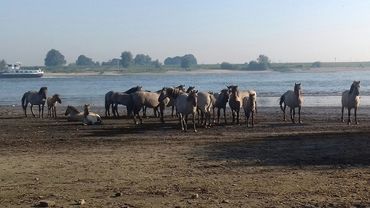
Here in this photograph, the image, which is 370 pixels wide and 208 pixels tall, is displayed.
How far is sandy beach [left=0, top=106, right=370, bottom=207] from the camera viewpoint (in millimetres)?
11031

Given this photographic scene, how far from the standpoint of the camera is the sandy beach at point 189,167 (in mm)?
11031

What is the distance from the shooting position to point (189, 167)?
1438cm

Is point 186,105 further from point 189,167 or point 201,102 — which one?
point 189,167

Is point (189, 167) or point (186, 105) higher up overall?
point (186, 105)

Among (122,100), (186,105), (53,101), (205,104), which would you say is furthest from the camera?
(53,101)

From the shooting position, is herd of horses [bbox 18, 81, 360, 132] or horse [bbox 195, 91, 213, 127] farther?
horse [bbox 195, 91, 213, 127]

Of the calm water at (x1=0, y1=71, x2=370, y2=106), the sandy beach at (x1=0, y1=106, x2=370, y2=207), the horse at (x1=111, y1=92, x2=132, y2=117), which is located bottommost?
the calm water at (x1=0, y1=71, x2=370, y2=106)

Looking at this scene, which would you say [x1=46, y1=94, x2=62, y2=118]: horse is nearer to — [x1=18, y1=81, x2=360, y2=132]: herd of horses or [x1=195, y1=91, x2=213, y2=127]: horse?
[x1=18, y1=81, x2=360, y2=132]: herd of horses

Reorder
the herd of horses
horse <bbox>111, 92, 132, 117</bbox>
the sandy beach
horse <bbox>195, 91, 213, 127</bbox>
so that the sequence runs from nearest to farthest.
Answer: the sandy beach
the herd of horses
horse <bbox>195, 91, 213, 127</bbox>
horse <bbox>111, 92, 132, 117</bbox>

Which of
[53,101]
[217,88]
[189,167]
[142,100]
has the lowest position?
[217,88]

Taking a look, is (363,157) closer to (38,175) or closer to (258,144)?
(258,144)

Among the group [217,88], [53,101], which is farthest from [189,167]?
[217,88]

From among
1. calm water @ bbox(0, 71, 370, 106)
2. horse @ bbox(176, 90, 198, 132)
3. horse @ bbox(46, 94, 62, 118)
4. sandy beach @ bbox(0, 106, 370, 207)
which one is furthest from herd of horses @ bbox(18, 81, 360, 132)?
calm water @ bbox(0, 71, 370, 106)

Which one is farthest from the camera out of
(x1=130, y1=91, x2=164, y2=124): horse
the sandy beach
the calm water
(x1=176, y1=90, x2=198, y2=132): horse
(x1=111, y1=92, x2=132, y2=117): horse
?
the calm water
